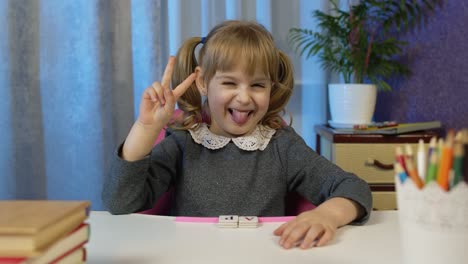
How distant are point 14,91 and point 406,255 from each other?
1.66 m

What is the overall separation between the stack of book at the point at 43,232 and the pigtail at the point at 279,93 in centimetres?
75

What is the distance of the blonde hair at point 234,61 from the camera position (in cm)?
108

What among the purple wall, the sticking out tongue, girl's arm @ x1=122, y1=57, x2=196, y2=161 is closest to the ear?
the sticking out tongue

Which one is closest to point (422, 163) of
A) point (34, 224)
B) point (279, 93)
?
point (34, 224)

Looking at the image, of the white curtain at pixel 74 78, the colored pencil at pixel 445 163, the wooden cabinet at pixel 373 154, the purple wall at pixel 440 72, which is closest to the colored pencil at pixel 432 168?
the colored pencil at pixel 445 163

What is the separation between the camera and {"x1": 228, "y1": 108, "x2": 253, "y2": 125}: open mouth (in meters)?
1.09

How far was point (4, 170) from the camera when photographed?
5.85 feet

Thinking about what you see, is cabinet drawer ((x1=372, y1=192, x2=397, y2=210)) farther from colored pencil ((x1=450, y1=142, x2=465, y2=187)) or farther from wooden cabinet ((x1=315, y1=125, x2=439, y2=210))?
colored pencil ((x1=450, y1=142, x2=465, y2=187))

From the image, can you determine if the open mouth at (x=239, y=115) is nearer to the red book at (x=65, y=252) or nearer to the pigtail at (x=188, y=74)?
the pigtail at (x=188, y=74)

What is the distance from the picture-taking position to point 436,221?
434 millimetres

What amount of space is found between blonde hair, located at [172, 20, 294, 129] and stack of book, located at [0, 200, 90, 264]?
25.5 inches

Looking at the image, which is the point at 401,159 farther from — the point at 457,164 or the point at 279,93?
the point at 279,93

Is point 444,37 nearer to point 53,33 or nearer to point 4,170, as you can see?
point 53,33

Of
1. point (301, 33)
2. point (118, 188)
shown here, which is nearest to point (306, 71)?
point (301, 33)
